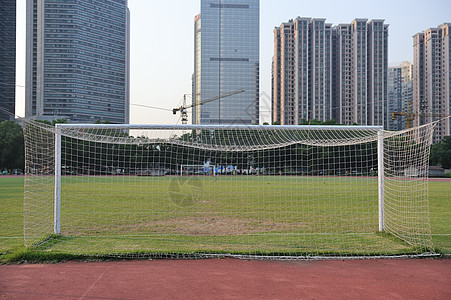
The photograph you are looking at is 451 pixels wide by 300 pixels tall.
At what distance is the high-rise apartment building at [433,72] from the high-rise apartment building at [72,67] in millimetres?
76373

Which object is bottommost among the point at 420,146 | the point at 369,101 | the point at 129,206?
the point at 129,206

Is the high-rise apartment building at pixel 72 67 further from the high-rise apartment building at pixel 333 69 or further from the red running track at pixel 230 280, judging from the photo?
the red running track at pixel 230 280

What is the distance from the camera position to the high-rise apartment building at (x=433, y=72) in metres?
76.9

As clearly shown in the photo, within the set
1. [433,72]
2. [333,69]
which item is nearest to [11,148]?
[333,69]

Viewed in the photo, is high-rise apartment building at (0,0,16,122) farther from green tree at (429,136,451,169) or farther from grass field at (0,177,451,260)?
green tree at (429,136,451,169)

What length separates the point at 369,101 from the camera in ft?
261

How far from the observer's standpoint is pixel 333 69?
8381 cm

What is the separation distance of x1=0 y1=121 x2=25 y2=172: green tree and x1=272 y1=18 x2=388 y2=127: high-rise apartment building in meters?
47.2

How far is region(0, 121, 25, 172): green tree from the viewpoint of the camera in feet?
165

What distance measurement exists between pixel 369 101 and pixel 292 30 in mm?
24394

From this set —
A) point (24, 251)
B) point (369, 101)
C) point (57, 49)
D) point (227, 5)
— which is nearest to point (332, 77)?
point (369, 101)

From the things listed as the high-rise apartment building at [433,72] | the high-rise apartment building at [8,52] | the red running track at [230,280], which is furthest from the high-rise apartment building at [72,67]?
the red running track at [230,280]

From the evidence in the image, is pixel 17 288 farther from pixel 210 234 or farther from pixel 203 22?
pixel 203 22

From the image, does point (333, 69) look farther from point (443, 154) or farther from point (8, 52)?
point (8, 52)
